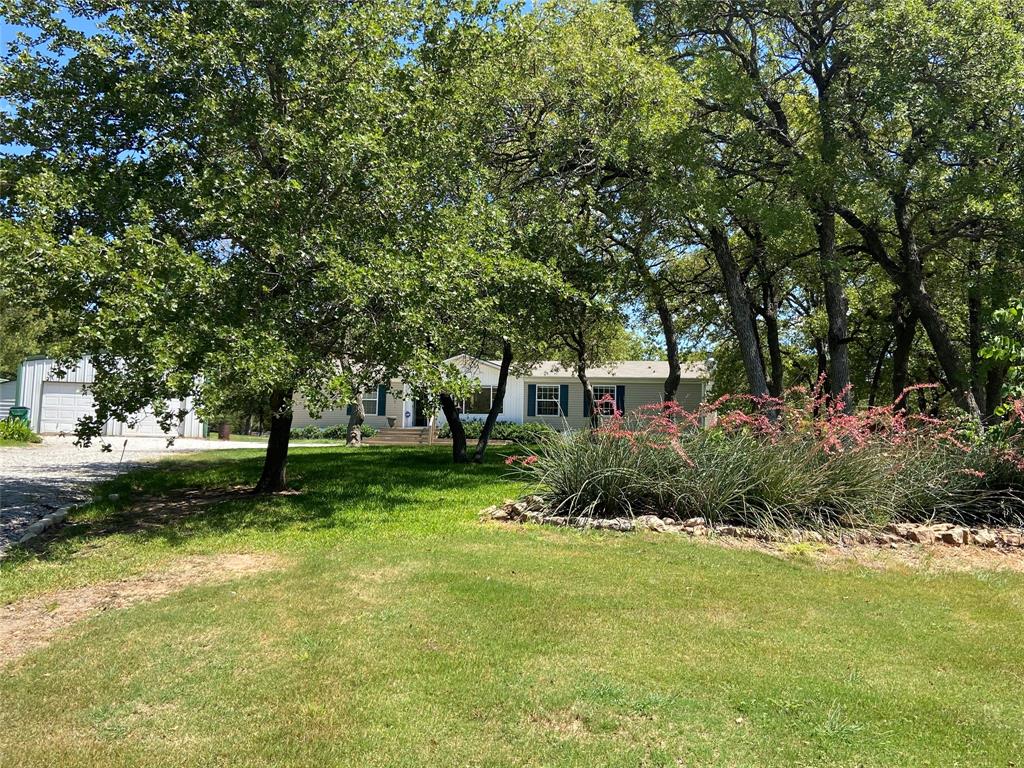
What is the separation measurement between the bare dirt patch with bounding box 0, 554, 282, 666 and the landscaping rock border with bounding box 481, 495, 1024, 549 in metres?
3.39

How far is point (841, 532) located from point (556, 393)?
71.7 feet

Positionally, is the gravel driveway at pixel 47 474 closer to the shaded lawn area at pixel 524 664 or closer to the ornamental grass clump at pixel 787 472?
the shaded lawn area at pixel 524 664

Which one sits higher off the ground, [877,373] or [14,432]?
[877,373]

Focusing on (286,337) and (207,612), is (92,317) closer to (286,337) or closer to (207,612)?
(286,337)

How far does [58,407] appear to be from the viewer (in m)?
26.5

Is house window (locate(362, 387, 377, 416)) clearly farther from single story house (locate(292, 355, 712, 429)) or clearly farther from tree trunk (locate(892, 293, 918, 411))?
tree trunk (locate(892, 293, 918, 411))

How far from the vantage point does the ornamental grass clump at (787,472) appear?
789 centimetres

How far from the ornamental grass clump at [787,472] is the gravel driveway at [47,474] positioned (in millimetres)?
6365

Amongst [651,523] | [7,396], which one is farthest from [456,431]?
[7,396]

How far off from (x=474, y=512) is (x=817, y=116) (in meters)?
10.3

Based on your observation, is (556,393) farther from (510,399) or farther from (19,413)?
(19,413)

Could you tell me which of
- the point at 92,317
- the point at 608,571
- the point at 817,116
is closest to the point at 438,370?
the point at 608,571

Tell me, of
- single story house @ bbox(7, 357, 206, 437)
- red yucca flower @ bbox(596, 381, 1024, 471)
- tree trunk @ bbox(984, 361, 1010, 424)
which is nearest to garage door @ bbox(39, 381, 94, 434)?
single story house @ bbox(7, 357, 206, 437)

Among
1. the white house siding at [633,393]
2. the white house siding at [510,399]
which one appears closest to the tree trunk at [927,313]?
the white house siding at [633,393]
